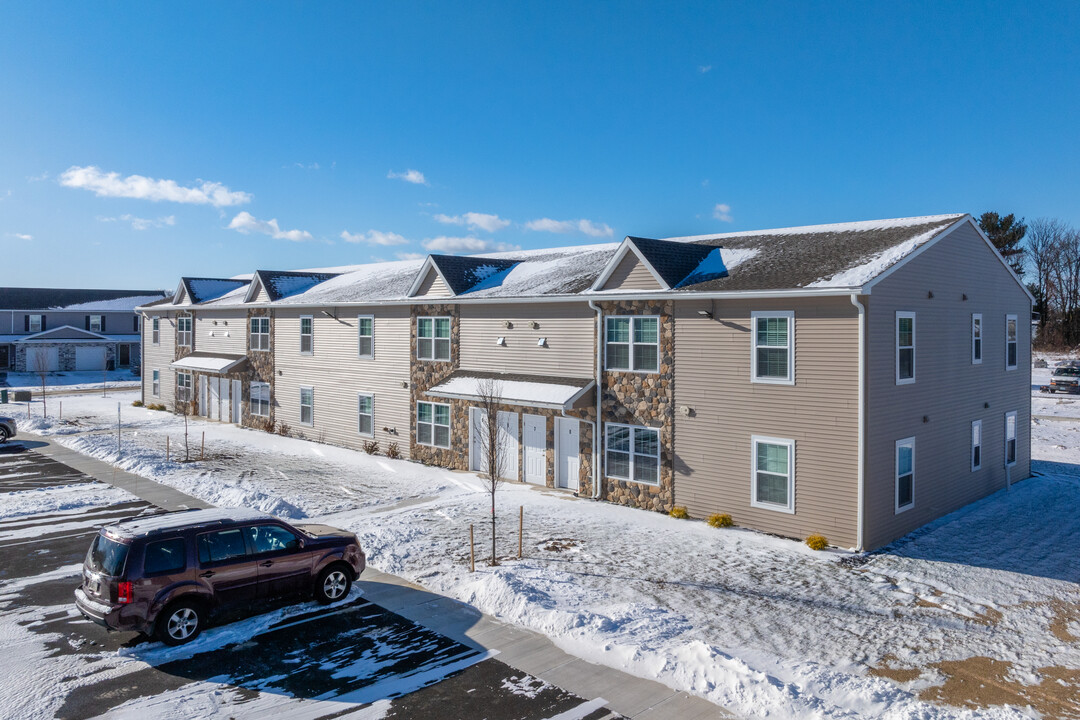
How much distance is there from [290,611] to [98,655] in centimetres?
265

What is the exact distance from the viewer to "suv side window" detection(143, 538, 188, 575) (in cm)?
1019

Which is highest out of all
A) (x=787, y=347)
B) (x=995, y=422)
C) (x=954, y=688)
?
(x=787, y=347)

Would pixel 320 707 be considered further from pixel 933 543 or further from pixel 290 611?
pixel 933 543

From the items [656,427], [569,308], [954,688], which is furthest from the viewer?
[569,308]

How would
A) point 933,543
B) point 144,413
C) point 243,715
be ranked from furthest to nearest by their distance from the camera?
point 144,413 → point 933,543 → point 243,715

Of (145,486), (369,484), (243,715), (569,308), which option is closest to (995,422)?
(569,308)

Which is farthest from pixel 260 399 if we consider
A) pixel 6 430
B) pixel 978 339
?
pixel 978 339

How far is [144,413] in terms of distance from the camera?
126ft

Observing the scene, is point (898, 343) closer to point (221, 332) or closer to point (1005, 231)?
point (221, 332)

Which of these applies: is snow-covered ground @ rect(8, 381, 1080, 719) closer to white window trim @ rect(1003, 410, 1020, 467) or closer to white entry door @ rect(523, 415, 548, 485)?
white entry door @ rect(523, 415, 548, 485)

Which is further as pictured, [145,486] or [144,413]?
[144,413]

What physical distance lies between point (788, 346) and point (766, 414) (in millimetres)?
1611

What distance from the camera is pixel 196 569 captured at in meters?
10.6

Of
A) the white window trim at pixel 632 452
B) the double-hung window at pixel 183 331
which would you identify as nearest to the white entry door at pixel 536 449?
the white window trim at pixel 632 452
